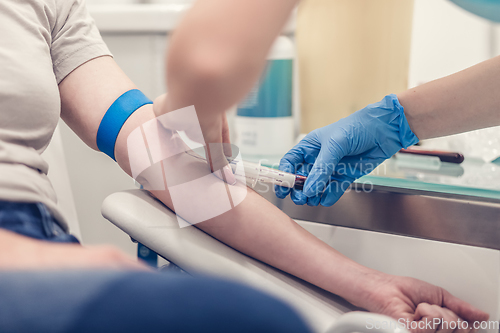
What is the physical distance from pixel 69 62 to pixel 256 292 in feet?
1.94

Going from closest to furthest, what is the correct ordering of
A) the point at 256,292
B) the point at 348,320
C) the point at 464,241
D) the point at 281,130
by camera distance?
1. the point at 256,292
2. the point at 348,320
3. the point at 464,241
4. the point at 281,130

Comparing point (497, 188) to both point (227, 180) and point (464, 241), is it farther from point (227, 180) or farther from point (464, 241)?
point (227, 180)

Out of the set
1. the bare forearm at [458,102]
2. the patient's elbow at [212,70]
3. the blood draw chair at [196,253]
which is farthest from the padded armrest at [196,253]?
the bare forearm at [458,102]

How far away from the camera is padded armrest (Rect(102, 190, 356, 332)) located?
21.7 inches

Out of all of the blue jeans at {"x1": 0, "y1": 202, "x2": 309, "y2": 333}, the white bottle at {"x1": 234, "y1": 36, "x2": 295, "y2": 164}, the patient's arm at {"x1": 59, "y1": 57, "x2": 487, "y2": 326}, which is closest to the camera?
the blue jeans at {"x1": 0, "y1": 202, "x2": 309, "y2": 333}

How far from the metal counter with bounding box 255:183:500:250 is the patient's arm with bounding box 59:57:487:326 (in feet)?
0.28

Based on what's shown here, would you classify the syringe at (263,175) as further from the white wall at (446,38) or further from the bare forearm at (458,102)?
the white wall at (446,38)

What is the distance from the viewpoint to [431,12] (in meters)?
1.12

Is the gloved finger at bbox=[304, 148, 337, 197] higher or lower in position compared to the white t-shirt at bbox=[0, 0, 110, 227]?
lower

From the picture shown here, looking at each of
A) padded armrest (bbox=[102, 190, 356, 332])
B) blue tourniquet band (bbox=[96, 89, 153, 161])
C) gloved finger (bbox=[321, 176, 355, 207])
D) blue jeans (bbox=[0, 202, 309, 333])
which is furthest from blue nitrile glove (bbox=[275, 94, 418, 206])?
blue jeans (bbox=[0, 202, 309, 333])

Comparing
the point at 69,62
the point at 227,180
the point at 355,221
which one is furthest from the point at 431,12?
the point at 69,62

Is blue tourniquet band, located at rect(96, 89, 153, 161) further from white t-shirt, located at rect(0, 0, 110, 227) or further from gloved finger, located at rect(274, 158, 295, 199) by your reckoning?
gloved finger, located at rect(274, 158, 295, 199)

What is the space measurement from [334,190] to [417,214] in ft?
0.49

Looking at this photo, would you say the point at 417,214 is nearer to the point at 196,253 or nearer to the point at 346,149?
the point at 346,149
